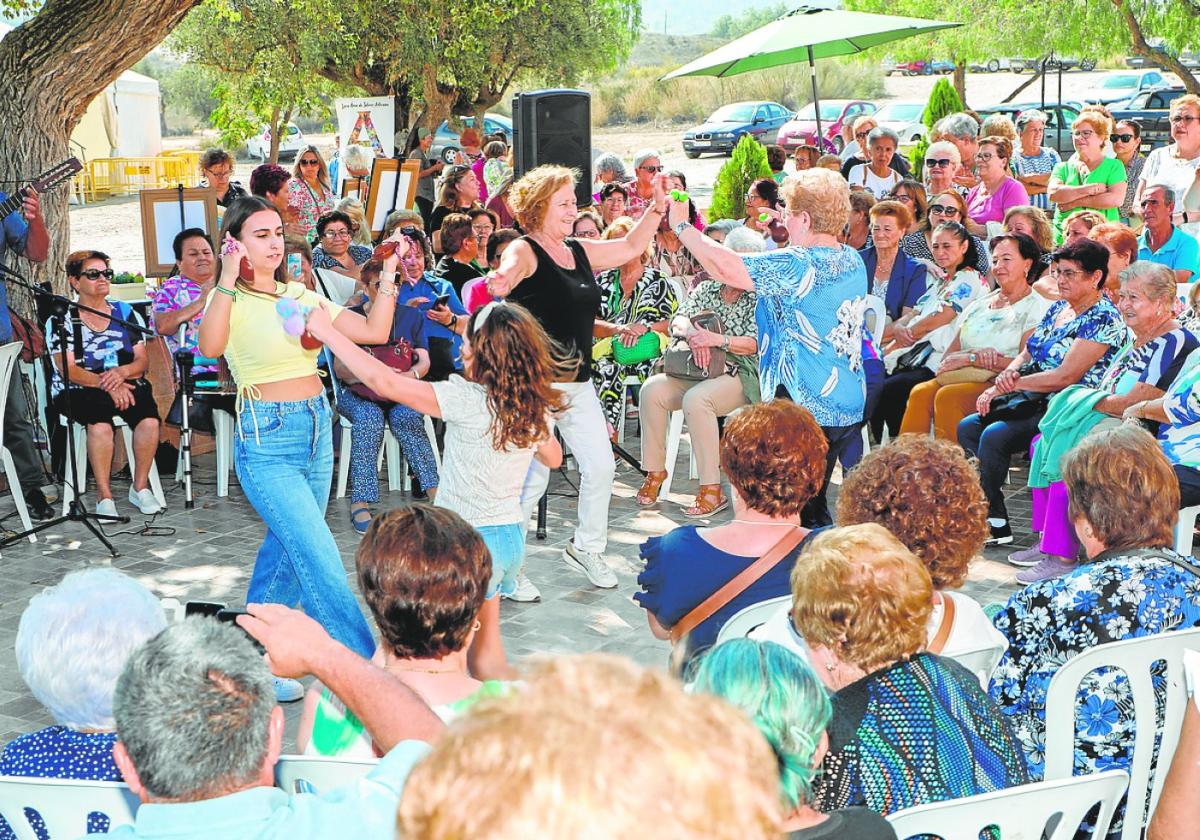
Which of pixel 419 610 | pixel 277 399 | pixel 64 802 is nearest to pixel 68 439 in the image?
pixel 277 399

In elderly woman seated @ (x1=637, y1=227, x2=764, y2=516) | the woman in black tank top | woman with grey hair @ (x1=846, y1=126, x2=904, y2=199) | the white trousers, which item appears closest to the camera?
the woman in black tank top

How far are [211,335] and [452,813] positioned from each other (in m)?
3.69

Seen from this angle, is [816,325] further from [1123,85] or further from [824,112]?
[1123,85]

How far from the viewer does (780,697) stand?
2008 mm

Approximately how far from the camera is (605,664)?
1.11m

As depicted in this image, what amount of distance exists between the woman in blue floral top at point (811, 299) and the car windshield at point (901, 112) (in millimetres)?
23166

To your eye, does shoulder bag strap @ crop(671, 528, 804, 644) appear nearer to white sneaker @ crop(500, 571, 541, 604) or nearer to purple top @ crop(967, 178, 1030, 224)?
white sneaker @ crop(500, 571, 541, 604)

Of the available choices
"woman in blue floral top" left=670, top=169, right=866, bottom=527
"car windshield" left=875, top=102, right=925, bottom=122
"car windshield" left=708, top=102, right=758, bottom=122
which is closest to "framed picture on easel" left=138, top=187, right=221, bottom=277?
"woman in blue floral top" left=670, top=169, right=866, bottom=527

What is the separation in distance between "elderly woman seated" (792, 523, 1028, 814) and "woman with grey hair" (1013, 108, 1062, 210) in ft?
29.1

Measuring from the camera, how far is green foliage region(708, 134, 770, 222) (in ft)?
41.7

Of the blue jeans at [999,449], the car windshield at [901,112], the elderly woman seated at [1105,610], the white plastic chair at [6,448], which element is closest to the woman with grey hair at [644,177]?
the blue jeans at [999,449]

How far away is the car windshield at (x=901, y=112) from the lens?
27188 mm

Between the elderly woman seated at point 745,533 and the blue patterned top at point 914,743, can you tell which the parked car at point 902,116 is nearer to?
the elderly woman seated at point 745,533

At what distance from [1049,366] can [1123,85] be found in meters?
28.3
